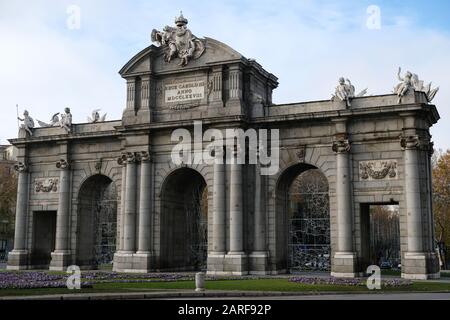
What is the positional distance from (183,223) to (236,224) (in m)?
7.08

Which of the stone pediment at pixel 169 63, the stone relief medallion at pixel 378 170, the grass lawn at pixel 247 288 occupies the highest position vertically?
the stone pediment at pixel 169 63

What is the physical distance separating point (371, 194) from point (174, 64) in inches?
626

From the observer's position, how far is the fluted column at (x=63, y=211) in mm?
44247

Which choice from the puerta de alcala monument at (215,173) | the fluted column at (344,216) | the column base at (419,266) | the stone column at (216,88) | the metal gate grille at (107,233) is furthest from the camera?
the metal gate grille at (107,233)

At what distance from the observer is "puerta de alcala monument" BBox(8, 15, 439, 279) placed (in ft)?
115

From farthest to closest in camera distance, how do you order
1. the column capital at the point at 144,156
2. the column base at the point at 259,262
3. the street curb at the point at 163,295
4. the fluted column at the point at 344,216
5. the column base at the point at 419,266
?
the column capital at the point at 144,156
the column base at the point at 259,262
the fluted column at the point at 344,216
the column base at the point at 419,266
the street curb at the point at 163,295

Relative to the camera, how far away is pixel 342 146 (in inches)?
1414

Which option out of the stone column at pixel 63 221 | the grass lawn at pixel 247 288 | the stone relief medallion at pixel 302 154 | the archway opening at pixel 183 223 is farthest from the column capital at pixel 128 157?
the grass lawn at pixel 247 288

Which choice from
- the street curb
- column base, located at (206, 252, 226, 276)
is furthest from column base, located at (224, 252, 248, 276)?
the street curb

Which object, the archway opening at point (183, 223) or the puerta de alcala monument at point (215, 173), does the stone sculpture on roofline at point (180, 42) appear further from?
the archway opening at point (183, 223)

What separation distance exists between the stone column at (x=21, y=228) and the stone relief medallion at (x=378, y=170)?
85.4 ft

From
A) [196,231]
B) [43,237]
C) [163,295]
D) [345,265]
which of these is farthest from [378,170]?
[43,237]

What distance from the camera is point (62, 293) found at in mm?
22656
